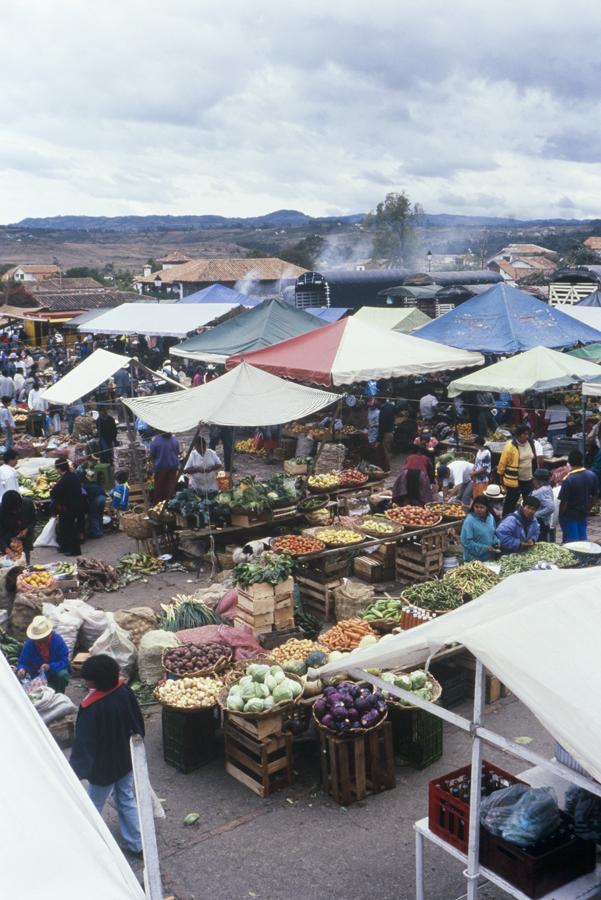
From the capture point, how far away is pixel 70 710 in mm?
6402

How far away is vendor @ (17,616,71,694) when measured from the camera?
21.3 feet

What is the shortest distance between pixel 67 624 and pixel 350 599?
9.56 ft

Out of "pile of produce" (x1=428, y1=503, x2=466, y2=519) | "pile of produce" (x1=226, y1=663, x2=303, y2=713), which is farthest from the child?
"pile of produce" (x1=226, y1=663, x2=303, y2=713)

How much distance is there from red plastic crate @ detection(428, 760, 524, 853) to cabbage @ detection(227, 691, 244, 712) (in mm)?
1876

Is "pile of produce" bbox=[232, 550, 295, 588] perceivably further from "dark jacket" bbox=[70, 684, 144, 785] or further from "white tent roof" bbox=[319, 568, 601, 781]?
"white tent roof" bbox=[319, 568, 601, 781]

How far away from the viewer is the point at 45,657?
6.56m

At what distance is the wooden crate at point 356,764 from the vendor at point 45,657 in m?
2.17

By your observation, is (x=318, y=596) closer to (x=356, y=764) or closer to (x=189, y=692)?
(x=189, y=692)

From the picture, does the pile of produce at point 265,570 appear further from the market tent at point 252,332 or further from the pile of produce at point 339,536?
the market tent at point 252,332

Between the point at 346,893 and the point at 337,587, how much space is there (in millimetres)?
4333

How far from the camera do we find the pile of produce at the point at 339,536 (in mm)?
9531

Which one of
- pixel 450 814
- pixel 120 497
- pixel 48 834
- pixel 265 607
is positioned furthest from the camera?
pixel 120 497

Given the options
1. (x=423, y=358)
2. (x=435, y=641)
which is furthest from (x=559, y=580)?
(x=423, y=358)

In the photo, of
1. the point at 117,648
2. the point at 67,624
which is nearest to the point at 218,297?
the point at 67,624
